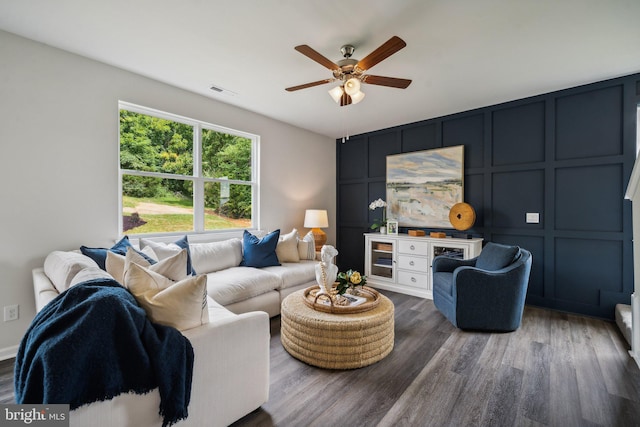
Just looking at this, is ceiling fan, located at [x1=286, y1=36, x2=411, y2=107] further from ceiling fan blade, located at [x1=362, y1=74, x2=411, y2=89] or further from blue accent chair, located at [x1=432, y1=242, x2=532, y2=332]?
blue accent chair, located at [x1=432, y1=242, x2=532, y2=332]

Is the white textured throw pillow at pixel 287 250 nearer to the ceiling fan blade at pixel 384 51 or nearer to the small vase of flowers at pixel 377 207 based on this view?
the small vase of flowers at pixel 377 207

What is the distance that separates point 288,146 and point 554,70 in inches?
133

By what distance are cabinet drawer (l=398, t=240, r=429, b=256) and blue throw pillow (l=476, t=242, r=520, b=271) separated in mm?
735

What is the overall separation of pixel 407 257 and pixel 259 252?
211 cm

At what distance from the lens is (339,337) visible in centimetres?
209

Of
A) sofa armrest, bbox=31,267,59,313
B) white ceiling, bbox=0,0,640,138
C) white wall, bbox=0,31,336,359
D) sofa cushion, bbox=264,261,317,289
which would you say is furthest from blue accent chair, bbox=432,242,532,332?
white wall, bbox=0,31,336,359

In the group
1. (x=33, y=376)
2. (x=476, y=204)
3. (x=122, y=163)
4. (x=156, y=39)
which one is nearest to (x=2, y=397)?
(x=33, y=376)

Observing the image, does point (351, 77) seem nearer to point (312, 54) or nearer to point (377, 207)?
point (312, 54)

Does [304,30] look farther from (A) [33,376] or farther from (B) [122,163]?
(A) [33,376]

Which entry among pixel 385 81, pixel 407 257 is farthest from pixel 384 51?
pixel 407 257

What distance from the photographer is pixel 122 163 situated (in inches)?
A: 115

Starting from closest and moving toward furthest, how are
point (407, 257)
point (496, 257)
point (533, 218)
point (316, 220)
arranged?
point (496, 257) < point (533, 218) < point (407, 257) < point (316, 220)

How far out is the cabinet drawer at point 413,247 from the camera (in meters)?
3.85

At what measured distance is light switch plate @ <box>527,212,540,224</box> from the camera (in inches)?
136
